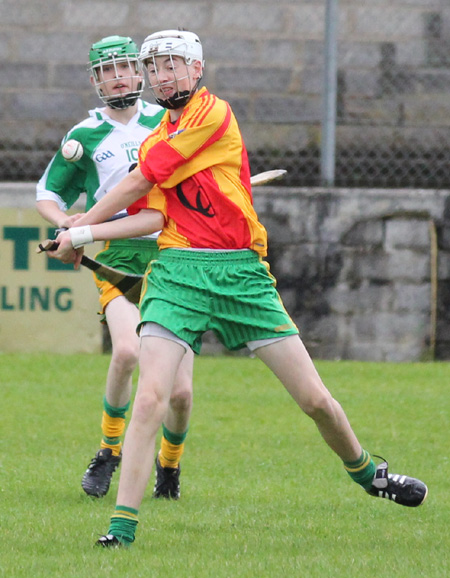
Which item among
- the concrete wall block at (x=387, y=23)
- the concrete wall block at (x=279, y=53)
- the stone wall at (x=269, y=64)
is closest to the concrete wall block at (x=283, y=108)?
the stone wall at (x=269, y=64)

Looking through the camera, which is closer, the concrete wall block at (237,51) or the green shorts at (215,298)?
the green shorts at (215,298)

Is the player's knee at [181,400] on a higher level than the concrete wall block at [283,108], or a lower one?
lower

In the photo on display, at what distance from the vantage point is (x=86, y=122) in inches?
242

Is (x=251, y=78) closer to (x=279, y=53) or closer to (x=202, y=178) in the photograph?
(x=279, y=53)

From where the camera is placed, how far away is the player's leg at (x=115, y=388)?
18.8ft

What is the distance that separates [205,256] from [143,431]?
2.47 ft

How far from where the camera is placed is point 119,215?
19.8 ft

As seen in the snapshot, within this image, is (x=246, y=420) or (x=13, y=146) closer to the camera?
(x=246, y=420)

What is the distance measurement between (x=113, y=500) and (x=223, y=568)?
5.07 feet

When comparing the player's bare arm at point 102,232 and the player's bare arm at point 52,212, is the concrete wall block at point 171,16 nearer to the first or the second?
the player's bare arm at point 52,212

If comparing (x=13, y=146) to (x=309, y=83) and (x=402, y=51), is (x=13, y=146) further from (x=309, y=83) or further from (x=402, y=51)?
(x=402, y=51)

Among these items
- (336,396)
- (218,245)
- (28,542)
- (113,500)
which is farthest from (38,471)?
(336,396)

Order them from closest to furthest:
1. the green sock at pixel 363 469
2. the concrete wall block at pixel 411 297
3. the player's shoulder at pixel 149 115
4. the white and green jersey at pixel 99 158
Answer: the green sock at pixel 363 469, the white and green jersey at pixel 99 158, the player's shoulder at pixel 149 115, the concrete wall block at pixel 411 297

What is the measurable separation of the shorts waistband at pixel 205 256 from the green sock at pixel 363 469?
954mm
